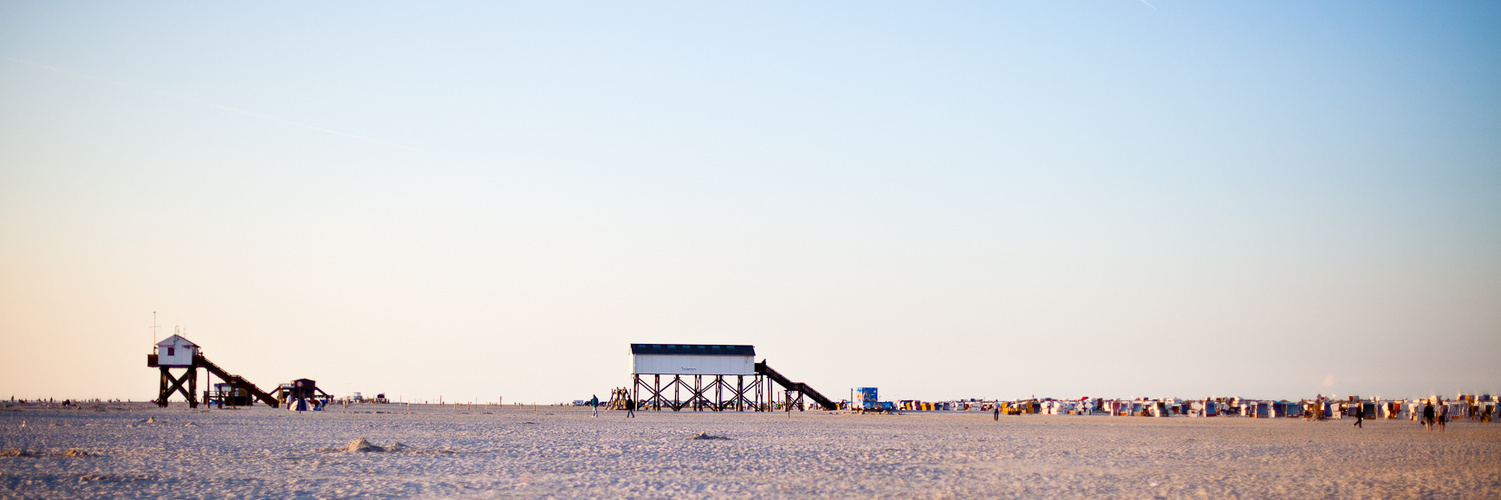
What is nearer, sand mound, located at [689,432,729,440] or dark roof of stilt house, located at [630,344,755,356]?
sand mound, located at [689,432,729,440]

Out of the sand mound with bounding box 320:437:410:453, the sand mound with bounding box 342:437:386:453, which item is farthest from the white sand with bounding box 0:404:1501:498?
the sand mound with bounding box 342:437:386:453

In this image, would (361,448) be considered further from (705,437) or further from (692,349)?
(692,349)

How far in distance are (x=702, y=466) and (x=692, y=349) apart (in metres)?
61.1

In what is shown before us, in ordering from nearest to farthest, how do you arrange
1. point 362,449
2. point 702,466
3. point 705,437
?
point 702,466, point 362,449, point 705,437

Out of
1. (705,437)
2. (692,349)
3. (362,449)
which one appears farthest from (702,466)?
(692,349)

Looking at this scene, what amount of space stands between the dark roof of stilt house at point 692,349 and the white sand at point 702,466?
4797 centimetres

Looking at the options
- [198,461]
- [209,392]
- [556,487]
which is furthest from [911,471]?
[209,392]

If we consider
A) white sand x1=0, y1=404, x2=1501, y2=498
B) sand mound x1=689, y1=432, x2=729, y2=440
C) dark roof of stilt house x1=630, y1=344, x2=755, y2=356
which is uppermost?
dark roof of stilt house x1=630, y1=344, x2=755, y2=356

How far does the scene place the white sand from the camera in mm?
17375

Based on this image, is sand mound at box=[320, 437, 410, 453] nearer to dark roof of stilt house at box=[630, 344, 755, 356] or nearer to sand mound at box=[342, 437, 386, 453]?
sand mound at box=[342, 437, 386, 453]

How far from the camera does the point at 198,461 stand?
21391mm

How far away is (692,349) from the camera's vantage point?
83125mm

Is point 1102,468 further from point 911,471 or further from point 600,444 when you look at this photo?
point 600,444

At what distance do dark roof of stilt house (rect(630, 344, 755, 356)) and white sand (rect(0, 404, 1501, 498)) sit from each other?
48.0 m
